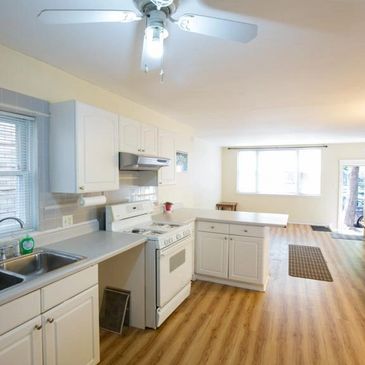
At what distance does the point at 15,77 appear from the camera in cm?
196

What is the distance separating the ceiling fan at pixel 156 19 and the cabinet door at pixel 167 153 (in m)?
1.90

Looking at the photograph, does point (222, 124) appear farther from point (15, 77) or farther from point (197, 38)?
point (15, 77)

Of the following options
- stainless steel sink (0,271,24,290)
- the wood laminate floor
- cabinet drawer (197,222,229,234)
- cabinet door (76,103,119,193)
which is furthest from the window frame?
cabinet drawer (197,222,229,234)

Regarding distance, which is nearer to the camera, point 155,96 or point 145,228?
point 145,228

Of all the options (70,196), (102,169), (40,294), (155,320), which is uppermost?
(102,169)

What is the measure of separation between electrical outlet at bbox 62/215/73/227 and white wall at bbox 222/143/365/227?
21.5ft

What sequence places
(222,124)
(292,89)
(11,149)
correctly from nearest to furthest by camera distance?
(11,149), (292,89), (222,124)

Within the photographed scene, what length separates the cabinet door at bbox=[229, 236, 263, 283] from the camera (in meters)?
3.19

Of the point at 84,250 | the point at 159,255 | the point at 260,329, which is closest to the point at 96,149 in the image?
the point at 84,250

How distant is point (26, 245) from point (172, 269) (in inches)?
54.0

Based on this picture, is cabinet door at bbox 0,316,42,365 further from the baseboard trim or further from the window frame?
the baseboard trim

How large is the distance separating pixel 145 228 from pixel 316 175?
6.28m

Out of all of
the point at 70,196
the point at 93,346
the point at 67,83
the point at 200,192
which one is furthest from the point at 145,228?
the point at 200,192

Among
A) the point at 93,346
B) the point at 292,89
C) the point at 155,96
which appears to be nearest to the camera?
the point at 93,346
